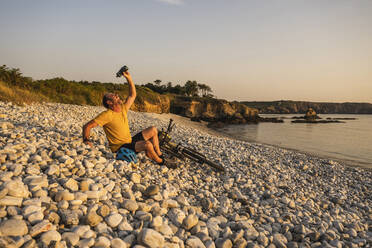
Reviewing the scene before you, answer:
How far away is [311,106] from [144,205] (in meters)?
149

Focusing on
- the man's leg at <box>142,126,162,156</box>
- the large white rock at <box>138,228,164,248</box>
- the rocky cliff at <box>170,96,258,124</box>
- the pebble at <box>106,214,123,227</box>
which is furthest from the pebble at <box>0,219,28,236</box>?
the rocky cliff at <box>170,96,258,124</box>

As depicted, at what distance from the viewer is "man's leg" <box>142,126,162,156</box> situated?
17.0 feet

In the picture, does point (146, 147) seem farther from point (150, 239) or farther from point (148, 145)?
point (150, 239)

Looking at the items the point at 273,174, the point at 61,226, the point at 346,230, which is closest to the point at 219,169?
the point at 273,174

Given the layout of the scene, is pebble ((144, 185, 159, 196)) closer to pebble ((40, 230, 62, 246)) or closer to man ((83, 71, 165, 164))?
man ((83, 71, 165, 164))

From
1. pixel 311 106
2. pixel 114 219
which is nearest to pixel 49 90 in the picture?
pixel 114 219

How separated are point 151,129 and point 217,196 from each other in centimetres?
217

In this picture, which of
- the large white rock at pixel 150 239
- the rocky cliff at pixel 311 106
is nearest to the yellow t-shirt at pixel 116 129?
the large white rock at pixel 150 239

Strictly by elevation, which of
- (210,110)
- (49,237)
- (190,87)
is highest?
(190,87)

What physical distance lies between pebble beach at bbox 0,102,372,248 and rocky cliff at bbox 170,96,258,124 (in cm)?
3914

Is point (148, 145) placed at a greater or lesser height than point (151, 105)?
lesser

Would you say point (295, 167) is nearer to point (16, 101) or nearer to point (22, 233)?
point (22, 233)

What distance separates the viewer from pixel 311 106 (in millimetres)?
131125

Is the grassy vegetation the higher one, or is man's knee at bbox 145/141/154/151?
the grassy vegetation
